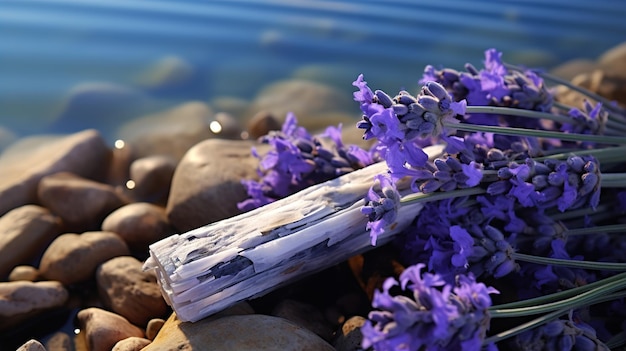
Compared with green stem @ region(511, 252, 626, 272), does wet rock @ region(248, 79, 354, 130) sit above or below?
below

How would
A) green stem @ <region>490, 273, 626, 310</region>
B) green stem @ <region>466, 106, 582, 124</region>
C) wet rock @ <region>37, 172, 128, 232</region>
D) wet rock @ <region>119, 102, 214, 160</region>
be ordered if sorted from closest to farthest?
green stem @ <region>490, 273, 626, 310</region>
green stem @ <region>466, 106, 582, 124</region>
wet rock @ <region>37, 172, 128, 232</region>
wet rock @ <region>119, 102, 214, 160</region>

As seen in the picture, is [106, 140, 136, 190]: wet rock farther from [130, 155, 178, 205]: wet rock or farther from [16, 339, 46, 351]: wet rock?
[16, 339, 46, 351]: wet rock

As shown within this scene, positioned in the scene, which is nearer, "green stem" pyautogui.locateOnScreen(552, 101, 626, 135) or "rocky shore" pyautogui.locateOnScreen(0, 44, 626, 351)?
"rocky shore" pyautogui.locateOnScreen(0, 44, 626, 351)

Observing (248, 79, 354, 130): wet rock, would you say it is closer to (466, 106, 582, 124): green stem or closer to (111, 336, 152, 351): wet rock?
(466, 106, 582, 124): green stem

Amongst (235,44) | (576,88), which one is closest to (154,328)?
(576,88)

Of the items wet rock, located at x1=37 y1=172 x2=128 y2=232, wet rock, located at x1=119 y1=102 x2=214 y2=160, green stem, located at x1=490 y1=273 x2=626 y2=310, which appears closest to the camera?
green stem, located at x1=490 y1=273 x2=626 y2=310

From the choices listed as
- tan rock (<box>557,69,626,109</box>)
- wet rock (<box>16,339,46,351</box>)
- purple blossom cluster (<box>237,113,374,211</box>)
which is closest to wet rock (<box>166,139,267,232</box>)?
purple blossom cluster (<box>237,113,374,211</box>)

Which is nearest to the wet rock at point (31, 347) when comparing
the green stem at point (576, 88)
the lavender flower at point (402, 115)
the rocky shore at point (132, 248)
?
the rocky shore at point (132, 248)

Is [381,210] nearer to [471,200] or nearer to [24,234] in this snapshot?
[471,200]

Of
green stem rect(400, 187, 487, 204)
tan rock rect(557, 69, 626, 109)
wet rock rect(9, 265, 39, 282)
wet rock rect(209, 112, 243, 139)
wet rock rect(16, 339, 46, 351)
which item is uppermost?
green stem rect(400, 187, 487, 204)
